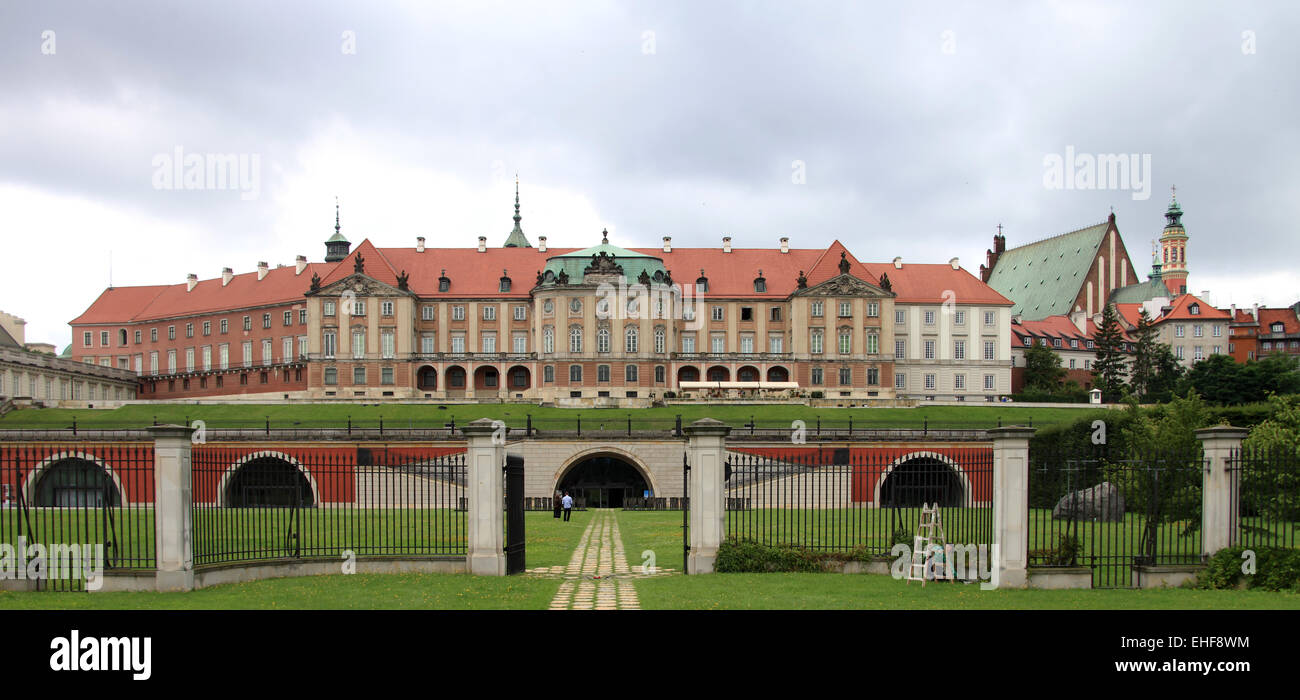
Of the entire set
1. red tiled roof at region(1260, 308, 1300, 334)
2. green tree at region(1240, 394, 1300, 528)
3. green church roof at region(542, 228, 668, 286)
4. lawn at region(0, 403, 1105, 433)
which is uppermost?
green church roof at region(542, 228, 668, 286)

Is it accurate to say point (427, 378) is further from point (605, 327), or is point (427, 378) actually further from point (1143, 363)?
point (1143, 363)

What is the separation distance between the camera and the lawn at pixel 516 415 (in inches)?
2221

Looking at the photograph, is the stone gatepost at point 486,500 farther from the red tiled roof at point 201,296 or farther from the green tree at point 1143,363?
the green tree at point 1143,363

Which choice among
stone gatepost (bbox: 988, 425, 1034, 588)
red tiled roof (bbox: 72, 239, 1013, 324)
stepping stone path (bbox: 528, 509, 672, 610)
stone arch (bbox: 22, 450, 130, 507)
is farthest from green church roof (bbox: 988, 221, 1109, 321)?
stone gatepost (bbox: 988, 425, 1034, 588)

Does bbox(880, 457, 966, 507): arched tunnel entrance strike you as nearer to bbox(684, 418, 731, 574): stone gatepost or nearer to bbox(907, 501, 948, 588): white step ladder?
bbox(907, 501, 948, 588): white step ladder

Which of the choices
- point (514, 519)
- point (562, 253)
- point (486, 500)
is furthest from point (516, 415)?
point (486, 500)

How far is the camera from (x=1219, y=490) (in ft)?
58.3

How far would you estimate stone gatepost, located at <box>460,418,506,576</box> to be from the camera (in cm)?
1812

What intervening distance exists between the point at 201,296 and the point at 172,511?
87608mm

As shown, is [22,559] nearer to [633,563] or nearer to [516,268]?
[633,563]

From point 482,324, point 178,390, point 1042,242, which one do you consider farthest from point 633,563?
point 1042,242

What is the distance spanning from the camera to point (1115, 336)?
88750mm

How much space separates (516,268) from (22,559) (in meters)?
73.4

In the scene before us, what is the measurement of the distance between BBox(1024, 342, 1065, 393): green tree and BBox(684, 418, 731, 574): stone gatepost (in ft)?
252
